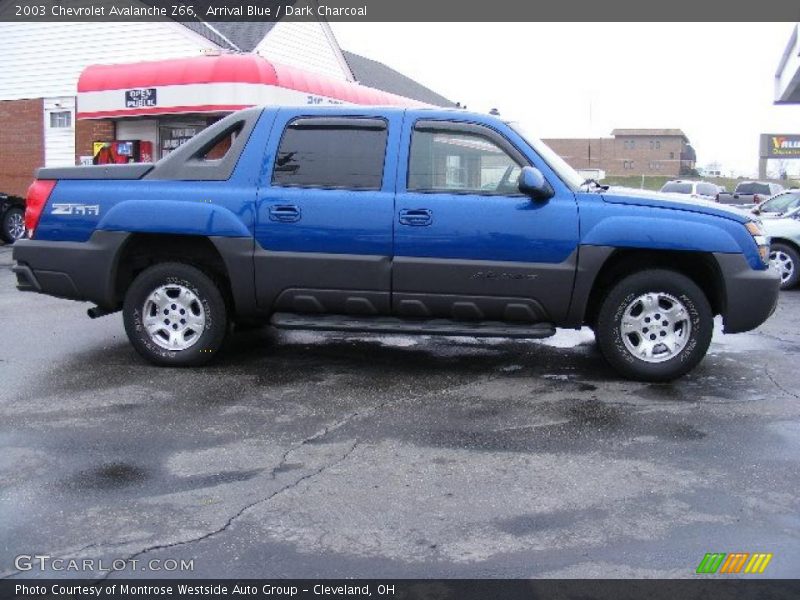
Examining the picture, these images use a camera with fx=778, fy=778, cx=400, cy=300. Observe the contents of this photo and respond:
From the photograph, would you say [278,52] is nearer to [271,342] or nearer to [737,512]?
[271,342]

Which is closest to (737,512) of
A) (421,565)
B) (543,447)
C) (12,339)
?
(543,447)

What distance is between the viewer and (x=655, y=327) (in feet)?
18.9

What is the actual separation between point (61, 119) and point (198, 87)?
7605 mm

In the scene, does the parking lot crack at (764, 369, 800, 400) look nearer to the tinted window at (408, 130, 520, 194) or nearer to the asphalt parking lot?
the asphalt parking lot

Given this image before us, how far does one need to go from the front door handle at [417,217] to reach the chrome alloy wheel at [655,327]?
161 centimetres

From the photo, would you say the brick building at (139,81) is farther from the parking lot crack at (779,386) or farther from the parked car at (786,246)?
the parking lot crack at (779,386)

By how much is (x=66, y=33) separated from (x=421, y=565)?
76.2 feet

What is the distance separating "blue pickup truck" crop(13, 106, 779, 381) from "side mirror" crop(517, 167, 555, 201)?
14 millimetres

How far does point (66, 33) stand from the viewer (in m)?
22.3

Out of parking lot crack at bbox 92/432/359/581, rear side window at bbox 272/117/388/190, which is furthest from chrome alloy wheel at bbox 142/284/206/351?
parking lot crack at bbox 92/432/359/581

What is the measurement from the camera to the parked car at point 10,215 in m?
16.6

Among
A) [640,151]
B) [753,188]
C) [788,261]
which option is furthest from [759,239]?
[640,151]

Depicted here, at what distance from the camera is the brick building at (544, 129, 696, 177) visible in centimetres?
6431

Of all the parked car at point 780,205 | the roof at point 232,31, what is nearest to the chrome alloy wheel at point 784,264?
the parked car at point 780,205
